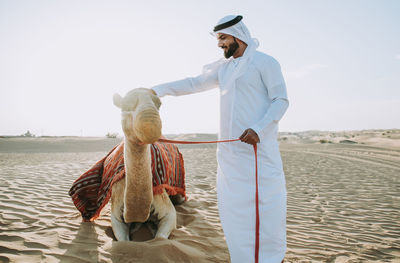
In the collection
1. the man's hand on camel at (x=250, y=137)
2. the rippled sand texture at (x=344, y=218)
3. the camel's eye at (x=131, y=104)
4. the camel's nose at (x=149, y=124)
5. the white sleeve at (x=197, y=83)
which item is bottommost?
the rippled sand texture at (x=344, y=218)

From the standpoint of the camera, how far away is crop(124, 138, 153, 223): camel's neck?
2527 millimetres

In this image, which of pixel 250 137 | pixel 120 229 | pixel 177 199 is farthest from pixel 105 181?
pixel 250 137

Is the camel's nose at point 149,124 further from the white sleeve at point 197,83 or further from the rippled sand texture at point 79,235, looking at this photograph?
the rippled sand texture at point 79,235

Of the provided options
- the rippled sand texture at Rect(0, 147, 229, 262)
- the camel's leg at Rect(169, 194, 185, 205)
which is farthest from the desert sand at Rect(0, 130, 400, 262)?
the camel's leg at Rect(169, 194, 185, 205)

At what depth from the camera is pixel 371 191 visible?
268 inches

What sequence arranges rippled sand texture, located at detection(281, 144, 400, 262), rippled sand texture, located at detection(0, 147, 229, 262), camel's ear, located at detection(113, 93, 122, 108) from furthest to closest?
rippled sand texture, located at detection(281, 144, 400, 262) → rippled sand texture, located at detection(0, 147, 229, 262) → camel's ear, located at detection(113, 93, 122, 108)

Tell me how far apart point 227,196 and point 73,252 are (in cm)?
167

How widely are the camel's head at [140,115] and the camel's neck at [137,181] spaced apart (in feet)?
0.60

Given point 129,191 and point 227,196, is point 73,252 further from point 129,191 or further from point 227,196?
point 227,196

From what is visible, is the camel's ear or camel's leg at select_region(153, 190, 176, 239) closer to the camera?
the camel's ear

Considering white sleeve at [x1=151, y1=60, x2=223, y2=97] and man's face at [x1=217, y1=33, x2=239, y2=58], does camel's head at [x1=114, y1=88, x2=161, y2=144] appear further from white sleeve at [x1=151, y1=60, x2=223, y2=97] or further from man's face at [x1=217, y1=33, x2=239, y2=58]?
man's face at [x1=217, y1=33, x2=239, y2=58]

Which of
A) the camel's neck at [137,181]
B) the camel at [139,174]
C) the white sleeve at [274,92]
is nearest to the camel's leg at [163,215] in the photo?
the camel at [139,174]

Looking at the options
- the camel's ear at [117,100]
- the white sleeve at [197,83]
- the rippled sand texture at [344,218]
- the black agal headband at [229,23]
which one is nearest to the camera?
the camel's ear at [117,100]

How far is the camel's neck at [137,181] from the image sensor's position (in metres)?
2.53
